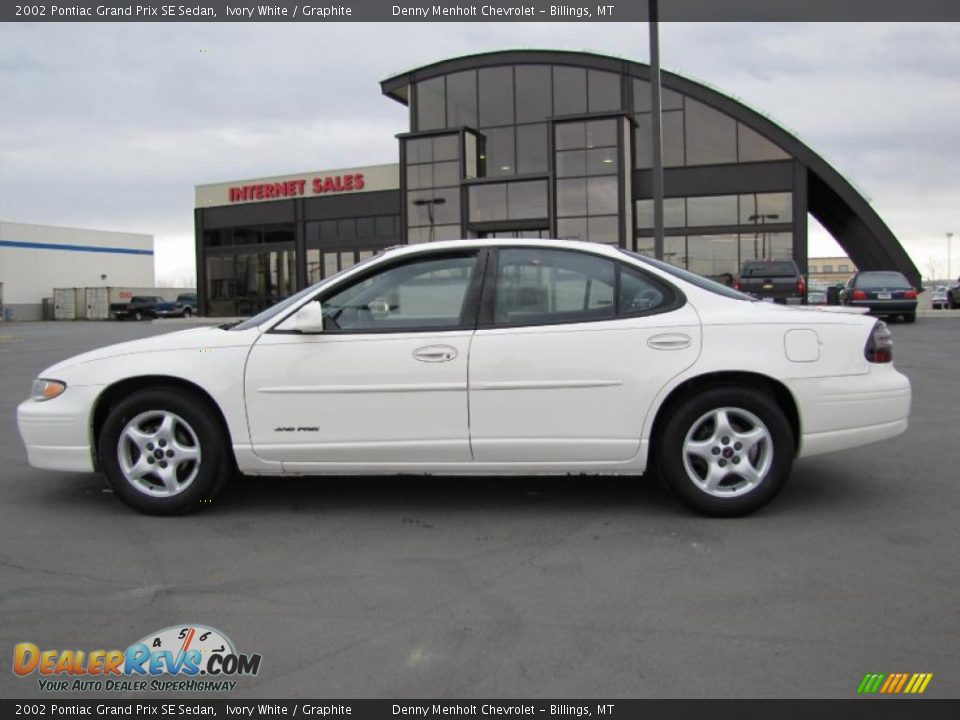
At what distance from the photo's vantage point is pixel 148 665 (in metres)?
2.97

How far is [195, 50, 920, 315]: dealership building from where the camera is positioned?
1244 inches

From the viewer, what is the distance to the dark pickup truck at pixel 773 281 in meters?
22.2

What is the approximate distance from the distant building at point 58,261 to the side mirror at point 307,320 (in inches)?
2400

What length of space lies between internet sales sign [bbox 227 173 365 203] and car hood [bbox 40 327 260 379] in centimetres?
3258

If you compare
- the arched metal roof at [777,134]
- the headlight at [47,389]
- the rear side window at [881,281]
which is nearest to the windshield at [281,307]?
the headlight at [47,389]

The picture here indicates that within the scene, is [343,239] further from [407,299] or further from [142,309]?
[407,299]

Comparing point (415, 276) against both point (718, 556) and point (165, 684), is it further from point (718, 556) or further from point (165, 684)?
point (165, 684)

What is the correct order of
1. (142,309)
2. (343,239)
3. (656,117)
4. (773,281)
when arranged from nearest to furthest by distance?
1. (656,117)
2. (773,281)
3. (343,239)
4. (142,309)

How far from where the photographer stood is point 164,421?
15.4 feet

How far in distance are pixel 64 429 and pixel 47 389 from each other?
0.28 metres

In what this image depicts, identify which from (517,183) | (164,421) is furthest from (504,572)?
(517,183)

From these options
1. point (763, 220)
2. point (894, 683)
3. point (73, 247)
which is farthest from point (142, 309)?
point (894, 683)

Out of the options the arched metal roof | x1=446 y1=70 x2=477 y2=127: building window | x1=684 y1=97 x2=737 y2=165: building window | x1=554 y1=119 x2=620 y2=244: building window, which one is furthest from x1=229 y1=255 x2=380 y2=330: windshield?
x1=446 y1=70 x2=477 y2=127: building window

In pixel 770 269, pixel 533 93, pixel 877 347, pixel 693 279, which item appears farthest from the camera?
pixel 533 93
